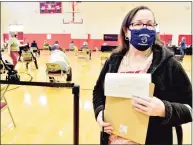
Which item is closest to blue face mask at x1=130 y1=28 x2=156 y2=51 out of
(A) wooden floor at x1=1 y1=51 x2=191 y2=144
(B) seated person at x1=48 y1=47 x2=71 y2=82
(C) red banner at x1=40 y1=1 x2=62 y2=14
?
(A) wooden floor at x1=1 y1=51 x2=191 y2=144

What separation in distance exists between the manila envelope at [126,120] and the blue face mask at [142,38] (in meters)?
0.29

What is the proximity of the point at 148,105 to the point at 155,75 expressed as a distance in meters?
0.19

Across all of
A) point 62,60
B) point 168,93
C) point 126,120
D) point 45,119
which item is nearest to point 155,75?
point 168,93

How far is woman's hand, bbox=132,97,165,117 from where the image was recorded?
2.91 feet

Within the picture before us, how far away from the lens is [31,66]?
8914 millimetres

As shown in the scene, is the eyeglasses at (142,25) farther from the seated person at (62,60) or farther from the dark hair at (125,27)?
the seated person at (62,60)

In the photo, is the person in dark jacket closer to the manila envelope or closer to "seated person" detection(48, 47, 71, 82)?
the manila envelope

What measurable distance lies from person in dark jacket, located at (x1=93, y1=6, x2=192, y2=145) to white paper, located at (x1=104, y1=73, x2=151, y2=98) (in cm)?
4

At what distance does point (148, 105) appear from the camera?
0.88 metres

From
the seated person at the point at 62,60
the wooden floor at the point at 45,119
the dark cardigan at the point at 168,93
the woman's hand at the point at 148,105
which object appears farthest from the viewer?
the seated person at the point at 62,60

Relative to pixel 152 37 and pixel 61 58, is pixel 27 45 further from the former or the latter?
pixel 152 37

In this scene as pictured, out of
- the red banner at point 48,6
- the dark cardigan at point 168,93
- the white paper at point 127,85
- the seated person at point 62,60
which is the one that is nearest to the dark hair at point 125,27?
the dark cardigan at point 168,93

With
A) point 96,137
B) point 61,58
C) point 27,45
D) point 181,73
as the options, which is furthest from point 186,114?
point 27,45

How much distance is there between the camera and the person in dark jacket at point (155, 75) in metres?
0.99
